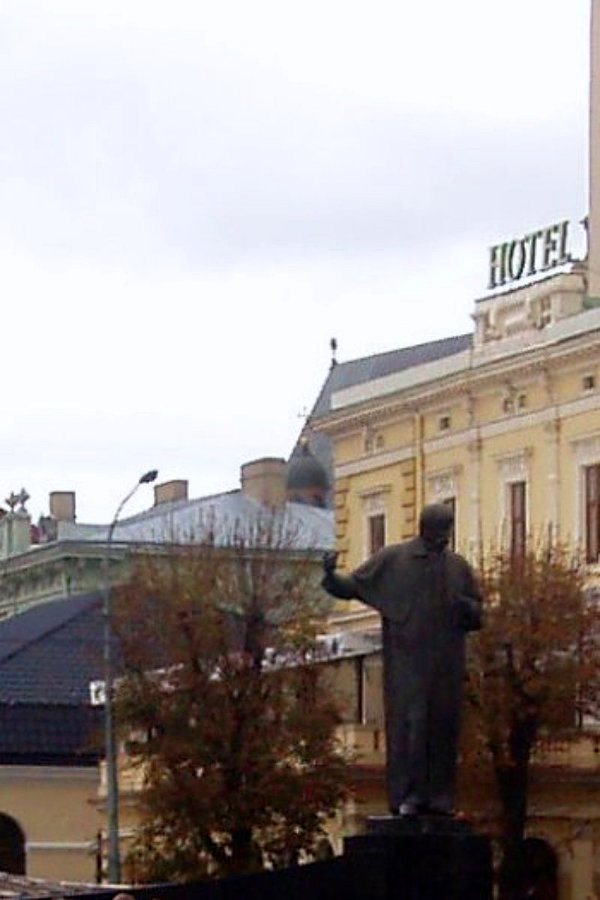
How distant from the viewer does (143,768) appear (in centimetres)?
6294

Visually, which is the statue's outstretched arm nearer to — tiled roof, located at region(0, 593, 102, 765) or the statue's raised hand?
the statue's raised hand

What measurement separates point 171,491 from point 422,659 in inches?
3935

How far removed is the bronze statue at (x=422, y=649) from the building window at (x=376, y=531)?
153 ft

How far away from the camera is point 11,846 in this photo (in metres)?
75.4

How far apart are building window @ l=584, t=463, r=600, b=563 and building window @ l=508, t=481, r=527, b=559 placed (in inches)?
83.0

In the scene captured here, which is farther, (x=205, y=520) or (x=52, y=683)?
(x=205, y=520)

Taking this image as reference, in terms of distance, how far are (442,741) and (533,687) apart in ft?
104

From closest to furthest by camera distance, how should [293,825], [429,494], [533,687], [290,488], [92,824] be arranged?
[533,687] → [293,825] → [429,494] → [92,824] → [290,488]

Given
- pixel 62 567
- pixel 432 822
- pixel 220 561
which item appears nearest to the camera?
pixel 432 822

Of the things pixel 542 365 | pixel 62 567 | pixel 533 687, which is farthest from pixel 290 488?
pixel 533 687

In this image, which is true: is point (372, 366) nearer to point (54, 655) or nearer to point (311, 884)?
point (54, 655)

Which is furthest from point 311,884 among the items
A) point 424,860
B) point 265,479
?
point 265,479

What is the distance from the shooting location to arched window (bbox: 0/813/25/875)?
74938 millimetres

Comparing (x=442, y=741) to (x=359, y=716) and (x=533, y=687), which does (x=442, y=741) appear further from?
(x=359, y=716)
